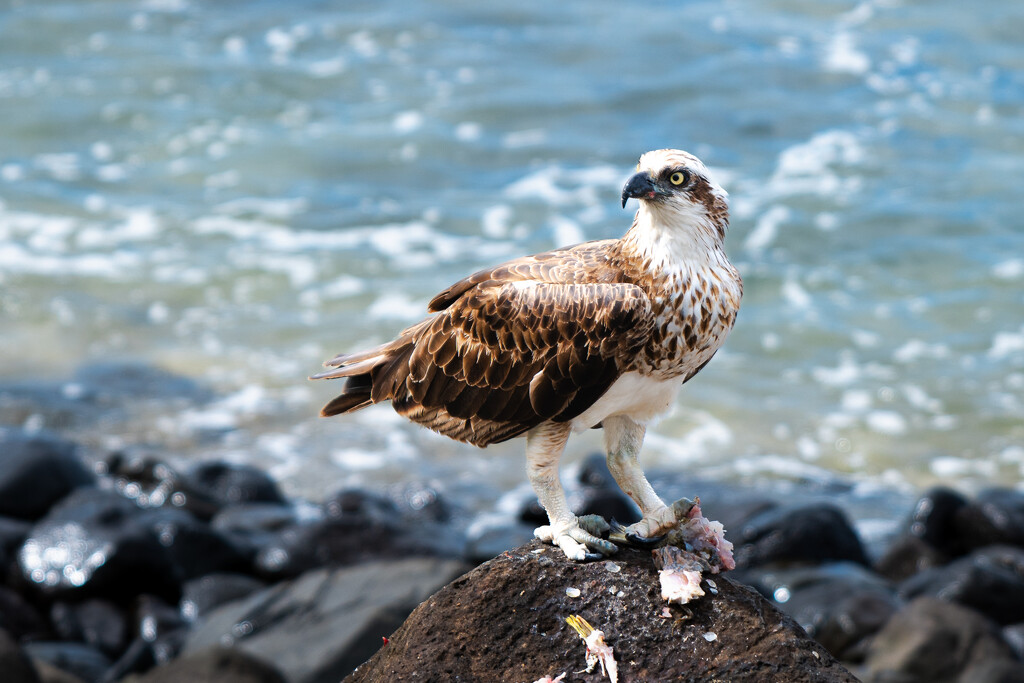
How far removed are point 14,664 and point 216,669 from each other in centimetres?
137

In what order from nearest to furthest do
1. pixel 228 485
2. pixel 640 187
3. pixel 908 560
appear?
pixel 640 187
pixel 908 560
pixel 228 485

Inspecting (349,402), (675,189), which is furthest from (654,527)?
(349,402)

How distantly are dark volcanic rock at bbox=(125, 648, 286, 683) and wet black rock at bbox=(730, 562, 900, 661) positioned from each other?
377cm

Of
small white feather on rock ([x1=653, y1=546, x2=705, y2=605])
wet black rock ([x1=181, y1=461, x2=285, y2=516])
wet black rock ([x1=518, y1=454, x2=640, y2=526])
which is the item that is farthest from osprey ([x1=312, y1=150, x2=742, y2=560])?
wet black rock ([x1=181, y1=461, x2=285, y2=516])

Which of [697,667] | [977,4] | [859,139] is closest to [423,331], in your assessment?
[697,667]

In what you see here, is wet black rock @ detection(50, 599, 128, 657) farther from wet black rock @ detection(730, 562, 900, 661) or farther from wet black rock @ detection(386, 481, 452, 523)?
wet black rock @ detection(730, 562, 900, 661)

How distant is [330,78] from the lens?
72.5ft

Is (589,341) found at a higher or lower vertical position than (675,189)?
lower

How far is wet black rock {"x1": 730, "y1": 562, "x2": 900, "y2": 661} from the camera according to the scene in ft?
30.5

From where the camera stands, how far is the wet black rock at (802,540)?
1062cm

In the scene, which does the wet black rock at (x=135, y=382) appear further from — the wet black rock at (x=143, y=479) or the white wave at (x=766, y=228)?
the white wave at (x=766, y=228)

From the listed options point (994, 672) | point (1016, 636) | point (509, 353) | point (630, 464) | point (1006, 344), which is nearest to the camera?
point (509, 353)

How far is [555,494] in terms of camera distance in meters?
4.93

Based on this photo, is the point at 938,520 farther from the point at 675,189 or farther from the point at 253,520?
the point at 675,189
